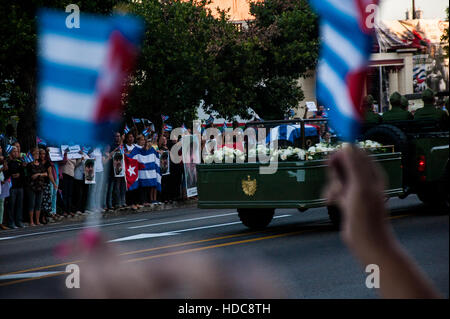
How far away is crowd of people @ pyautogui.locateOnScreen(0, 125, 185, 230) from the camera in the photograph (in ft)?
58.2

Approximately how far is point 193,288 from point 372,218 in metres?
0.34

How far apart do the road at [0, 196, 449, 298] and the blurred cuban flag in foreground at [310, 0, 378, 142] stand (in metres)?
3.68

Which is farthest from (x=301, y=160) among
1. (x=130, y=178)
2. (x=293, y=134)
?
(x=130, y=178)

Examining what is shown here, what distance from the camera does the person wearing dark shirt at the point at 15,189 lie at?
17.7m

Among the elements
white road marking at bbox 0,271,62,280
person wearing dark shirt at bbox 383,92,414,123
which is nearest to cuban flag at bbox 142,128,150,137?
person wearing dark shirt at bbox 383,92,414,123

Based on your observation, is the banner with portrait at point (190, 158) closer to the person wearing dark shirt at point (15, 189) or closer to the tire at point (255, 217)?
the person wearing dark shirt at point (15, 189)

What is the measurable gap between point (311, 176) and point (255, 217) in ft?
5.34

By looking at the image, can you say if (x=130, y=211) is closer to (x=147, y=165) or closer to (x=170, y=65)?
(x=147, y=165)

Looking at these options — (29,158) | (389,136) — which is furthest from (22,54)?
(389,136)

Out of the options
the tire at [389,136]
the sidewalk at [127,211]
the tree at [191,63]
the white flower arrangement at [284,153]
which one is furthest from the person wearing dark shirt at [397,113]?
the tree at [191,63]

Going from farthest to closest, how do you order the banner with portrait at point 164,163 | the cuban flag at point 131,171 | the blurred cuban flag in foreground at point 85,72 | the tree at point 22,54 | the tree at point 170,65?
the tree at point 170,65, the banner with portrait at point 164,163, the cuban flag at point 131,171, the tree at point 22,54, the blurred cuban flag in foreground at point 85,72

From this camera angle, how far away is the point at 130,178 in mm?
20703

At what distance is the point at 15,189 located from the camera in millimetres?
17719

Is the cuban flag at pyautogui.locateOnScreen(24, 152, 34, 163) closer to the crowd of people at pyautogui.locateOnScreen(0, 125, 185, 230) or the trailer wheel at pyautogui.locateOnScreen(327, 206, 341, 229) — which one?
the crowd of people at pyautogui.locateOnScreen(0, 125, 185, 230)
